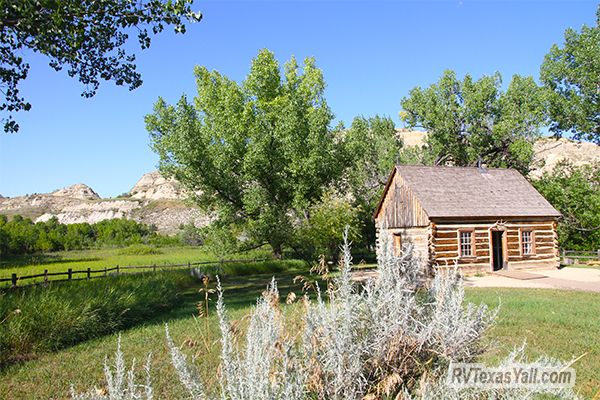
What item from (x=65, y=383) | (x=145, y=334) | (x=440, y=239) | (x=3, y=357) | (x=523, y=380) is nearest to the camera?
(x=523, y=380)

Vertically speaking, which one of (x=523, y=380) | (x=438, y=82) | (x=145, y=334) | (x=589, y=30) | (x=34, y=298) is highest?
(x=589, y=30)

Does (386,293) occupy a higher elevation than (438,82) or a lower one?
lower

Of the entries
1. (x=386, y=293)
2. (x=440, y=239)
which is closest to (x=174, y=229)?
(x=440, y=239)

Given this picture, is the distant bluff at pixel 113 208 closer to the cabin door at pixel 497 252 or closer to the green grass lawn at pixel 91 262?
the green grass lawn at pixel 91 262

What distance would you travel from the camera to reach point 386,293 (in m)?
3.46

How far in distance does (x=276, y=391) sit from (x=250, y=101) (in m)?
30.4

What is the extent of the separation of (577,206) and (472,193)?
10.6 metres

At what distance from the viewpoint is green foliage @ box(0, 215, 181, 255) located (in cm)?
5341

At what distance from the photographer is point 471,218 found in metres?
22.0

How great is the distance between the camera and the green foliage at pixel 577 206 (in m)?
27.5

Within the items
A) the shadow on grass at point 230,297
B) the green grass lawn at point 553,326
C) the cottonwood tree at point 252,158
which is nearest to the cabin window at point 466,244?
the green grass lawn at point 553,326

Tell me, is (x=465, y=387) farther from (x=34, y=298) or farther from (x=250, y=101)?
(x=250, y=101)

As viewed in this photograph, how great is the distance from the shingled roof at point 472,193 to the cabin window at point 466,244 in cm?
111

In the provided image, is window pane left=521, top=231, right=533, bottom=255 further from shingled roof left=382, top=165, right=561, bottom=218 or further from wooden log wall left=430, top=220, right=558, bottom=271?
shingled roof left=382, top=165, right=561, bottom=218
